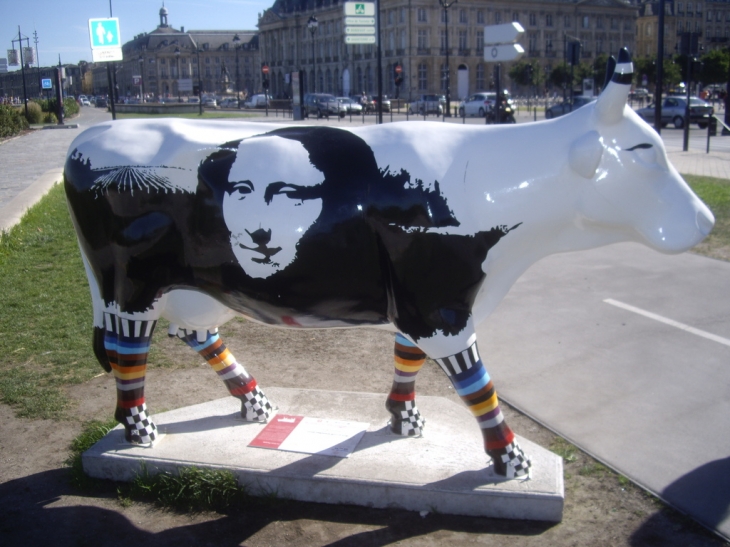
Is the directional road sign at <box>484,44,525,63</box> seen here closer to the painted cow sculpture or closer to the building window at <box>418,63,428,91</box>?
the painted cow sculpture

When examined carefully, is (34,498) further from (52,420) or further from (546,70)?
(546,70)

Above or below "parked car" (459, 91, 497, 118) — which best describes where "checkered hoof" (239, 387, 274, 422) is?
below

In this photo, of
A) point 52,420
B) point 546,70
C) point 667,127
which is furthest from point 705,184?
point 546,70

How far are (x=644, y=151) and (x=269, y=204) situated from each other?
1510mm

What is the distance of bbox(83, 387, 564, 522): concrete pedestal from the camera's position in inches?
122

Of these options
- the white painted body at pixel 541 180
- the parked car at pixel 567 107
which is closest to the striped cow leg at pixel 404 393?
the white painted body at pixel 541 180

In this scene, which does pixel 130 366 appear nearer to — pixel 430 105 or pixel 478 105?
pixel 478 105

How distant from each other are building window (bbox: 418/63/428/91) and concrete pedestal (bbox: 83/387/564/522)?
79200mm

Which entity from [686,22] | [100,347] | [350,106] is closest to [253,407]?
[100,347]

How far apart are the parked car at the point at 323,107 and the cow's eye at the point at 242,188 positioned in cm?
3982

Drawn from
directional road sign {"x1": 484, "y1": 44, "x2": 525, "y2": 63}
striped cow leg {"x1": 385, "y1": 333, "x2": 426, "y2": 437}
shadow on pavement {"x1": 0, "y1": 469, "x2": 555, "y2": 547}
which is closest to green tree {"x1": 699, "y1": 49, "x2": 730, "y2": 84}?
directional road sign {"x1": 484, "y1": 44, "x2": 525, "y2": 63}

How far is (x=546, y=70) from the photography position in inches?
2768

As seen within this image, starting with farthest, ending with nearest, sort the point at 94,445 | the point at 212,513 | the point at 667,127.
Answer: the point at 667,127 < the point at 94,445 < the point at 212,513

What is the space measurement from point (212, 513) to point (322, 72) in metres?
98.5
